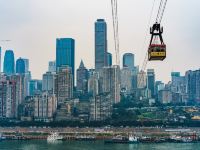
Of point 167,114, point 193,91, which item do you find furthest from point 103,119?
point 193,91

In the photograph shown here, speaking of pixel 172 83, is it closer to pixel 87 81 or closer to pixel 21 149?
pixel 87 81

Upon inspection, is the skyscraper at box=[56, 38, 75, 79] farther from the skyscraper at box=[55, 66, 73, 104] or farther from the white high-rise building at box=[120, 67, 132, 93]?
the skyscraper at box=[55, 66, 73, 104]

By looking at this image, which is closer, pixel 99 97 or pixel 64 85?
pixel 99 97

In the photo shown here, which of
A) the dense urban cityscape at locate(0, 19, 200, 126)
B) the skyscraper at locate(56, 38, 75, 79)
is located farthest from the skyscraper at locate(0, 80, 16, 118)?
the skyscraper at locate(56, 38, 75, 79)

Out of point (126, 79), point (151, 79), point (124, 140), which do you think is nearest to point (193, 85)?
point (151, 79)

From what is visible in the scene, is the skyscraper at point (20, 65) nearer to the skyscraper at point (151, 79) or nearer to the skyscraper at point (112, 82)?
the skyscraper at point (151, 79)

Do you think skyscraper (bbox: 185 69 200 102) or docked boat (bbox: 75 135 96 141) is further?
skyscraper (bbox: 185 69 200 102)

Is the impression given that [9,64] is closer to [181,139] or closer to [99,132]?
[99,132]
